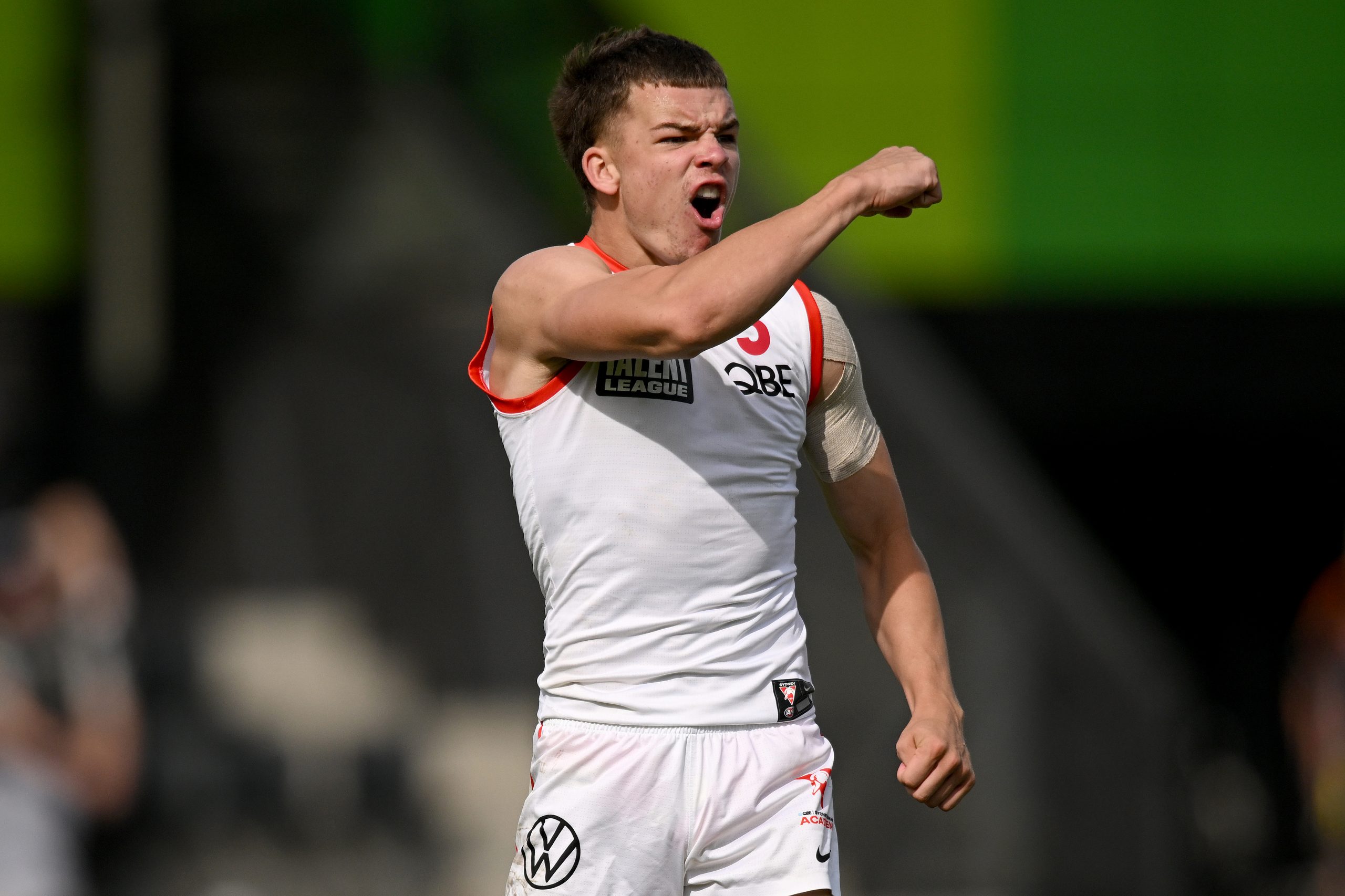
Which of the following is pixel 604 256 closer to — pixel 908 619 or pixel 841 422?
pixel 841 422

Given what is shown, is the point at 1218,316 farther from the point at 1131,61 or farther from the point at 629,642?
the point at 629,642

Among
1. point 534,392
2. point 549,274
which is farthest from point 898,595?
point 549,274

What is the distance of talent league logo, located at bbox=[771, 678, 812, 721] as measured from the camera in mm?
3250

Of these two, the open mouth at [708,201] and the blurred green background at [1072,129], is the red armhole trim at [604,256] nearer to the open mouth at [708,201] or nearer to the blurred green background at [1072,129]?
the open mouth at [708,201]

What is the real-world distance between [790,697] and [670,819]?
0.37m

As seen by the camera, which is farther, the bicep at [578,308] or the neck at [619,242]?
the neck at [619,242]

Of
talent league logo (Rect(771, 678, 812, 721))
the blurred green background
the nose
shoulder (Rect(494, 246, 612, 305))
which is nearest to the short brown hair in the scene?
the nose

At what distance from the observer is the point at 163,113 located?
28.5 ft

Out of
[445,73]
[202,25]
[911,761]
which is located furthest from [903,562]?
[202,25]

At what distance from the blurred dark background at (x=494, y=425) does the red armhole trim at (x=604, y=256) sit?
405 centimetres

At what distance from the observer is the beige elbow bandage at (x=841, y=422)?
3498 millimetres

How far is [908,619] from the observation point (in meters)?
3.48

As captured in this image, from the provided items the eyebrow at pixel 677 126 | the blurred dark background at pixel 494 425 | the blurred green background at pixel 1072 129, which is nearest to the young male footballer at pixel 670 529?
the eyebrow at pixel 677 126

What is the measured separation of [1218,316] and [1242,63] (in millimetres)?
2191
